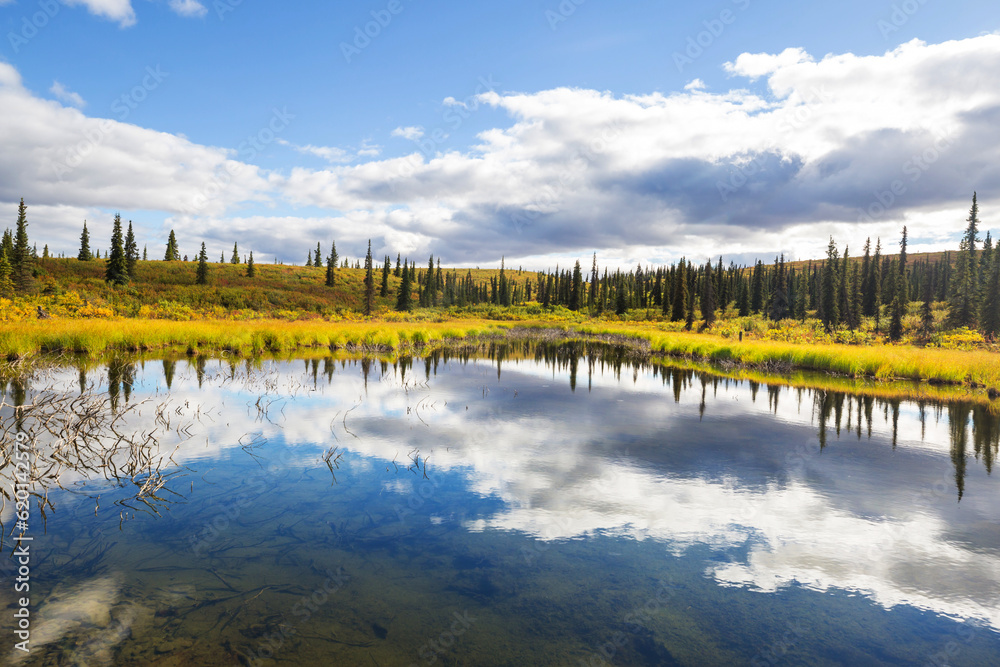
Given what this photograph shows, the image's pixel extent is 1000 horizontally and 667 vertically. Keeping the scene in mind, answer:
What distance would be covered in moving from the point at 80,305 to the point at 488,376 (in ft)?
145

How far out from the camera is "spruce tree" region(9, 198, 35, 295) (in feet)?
159

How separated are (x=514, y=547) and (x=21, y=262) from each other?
76419mm

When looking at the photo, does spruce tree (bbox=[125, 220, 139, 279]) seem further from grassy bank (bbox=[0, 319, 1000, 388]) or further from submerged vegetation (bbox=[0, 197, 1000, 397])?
grassy bank (bbox=[0, 319, 1000, 388])

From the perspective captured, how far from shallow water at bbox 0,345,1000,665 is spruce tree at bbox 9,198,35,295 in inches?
2112

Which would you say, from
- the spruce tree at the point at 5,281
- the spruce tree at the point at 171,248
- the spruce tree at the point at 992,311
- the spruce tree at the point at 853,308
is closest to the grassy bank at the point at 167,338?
the spruce tree at the point at 5,281

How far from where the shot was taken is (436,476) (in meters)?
8.96

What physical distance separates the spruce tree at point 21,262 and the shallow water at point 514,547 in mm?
53655

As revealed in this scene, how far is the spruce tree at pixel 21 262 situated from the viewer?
4844 cm

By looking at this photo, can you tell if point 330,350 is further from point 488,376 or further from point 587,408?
point 587,408
